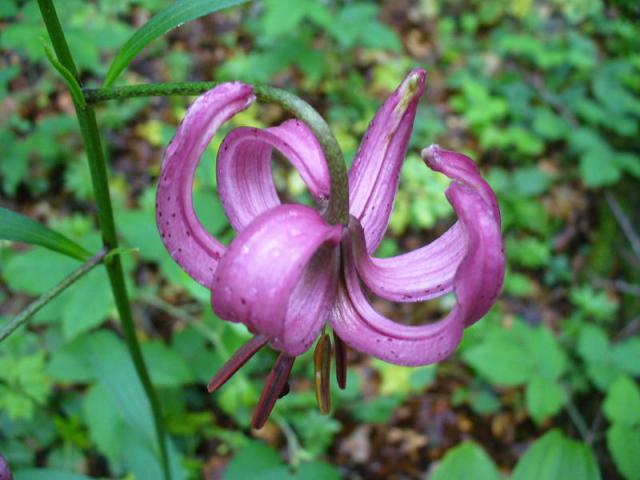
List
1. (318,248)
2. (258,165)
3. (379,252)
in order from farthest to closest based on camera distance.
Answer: (379,252)
(258,165)
(318,248)

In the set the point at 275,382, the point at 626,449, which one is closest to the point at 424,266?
the point at 275,382

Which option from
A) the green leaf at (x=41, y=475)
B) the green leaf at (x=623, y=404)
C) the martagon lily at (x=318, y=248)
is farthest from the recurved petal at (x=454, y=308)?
the green leaf at (x=623, y=404)

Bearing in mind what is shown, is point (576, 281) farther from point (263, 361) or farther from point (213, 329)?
point (213, 329)

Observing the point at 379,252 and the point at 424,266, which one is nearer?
the point at 424,266

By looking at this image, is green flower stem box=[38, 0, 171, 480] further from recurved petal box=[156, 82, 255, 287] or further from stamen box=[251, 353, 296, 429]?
stamen box=[251, 353, 296, 429]

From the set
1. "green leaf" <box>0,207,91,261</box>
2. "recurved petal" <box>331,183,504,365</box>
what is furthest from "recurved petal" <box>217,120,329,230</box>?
"green leaf" <box>0,207,91,261</box>

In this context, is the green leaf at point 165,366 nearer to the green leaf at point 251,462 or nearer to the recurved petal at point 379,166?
the green leaf at point 251,462

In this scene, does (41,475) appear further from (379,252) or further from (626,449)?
(379,252)
